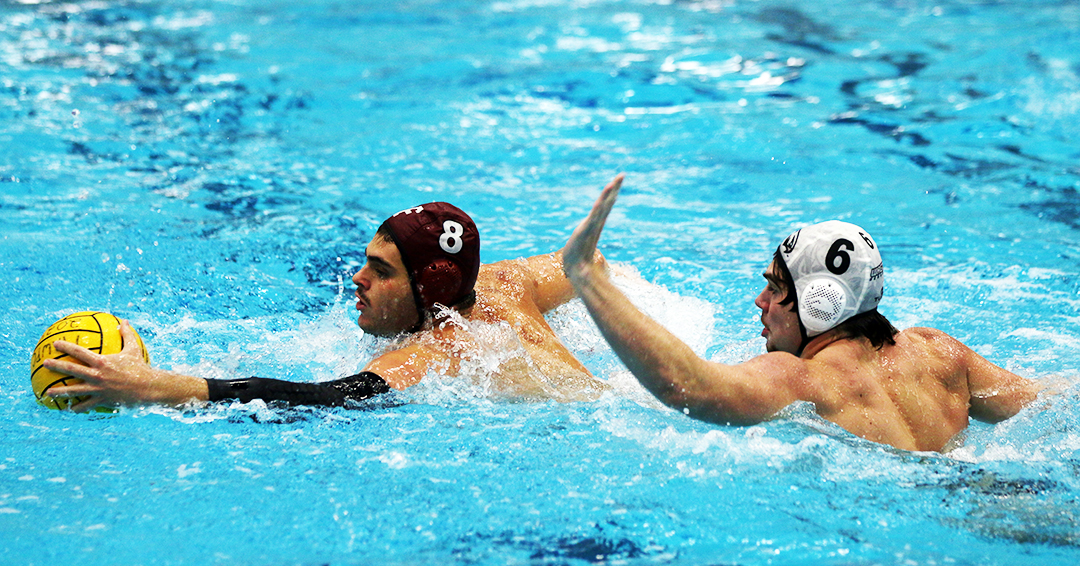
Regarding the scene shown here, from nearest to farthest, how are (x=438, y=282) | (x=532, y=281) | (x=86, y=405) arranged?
(x=86, y=405) < (x=438, y=282) < (x=532, y=281)

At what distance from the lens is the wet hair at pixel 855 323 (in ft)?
11.4

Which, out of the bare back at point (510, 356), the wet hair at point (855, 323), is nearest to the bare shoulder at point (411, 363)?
the bare back at point (510, 356)

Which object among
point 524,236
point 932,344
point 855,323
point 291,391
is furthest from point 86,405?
point 524,236

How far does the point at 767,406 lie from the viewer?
3164mm

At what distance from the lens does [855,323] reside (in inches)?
137

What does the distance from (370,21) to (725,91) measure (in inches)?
219

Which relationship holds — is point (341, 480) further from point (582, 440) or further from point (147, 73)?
point (147, 73)

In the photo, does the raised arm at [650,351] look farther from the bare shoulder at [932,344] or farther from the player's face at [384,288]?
the player's face at [384,288]

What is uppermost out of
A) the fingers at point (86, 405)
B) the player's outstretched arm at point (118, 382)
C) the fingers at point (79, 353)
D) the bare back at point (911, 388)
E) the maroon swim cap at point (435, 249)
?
the maroon swim cap at point (435, 249)

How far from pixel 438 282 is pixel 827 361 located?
1.54m

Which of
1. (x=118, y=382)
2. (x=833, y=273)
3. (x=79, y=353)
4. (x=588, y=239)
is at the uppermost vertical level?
(x=588, y=239)

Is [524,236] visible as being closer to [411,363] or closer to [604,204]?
[411,363]

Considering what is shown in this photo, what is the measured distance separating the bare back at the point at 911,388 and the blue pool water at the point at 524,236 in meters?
0.08

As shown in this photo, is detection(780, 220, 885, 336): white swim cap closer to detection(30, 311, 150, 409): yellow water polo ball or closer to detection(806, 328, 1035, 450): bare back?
detection(806, 328, 1035, 450): bare back
